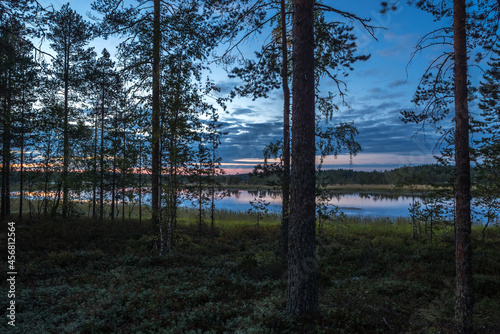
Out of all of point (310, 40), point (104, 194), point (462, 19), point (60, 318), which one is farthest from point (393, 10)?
point (104, 194)

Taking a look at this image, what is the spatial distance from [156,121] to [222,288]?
7.42 m

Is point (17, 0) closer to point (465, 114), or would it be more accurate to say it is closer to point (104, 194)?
point (465, 114)

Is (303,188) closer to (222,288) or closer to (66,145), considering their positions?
(222,288)

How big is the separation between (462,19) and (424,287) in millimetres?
7623

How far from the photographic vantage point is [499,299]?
7.61 meters

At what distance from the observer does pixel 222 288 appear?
7.72m

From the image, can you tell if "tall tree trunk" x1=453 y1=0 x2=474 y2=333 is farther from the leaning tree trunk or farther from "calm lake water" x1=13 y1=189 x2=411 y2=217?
the leaning tree trunk

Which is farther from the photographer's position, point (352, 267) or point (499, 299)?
point (352, 267)


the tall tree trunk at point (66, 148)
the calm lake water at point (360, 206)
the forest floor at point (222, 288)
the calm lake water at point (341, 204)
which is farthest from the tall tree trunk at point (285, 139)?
the calm lake water at point (360, 206)

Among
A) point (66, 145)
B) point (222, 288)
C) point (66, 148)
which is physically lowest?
point (222, 288)

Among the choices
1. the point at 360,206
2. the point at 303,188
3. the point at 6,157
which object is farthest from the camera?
the point at 360,206

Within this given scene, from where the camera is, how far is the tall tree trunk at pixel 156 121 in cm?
1123

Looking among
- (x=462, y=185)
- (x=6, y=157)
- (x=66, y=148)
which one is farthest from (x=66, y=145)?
(x=462, y=185)

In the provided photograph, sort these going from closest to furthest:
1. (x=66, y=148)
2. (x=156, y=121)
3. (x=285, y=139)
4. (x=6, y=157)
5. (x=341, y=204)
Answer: (x=285, y=139) < (x=156, y=121) < (x=6, y=157) < (x=66, y=148) < (x=341, y=204)
